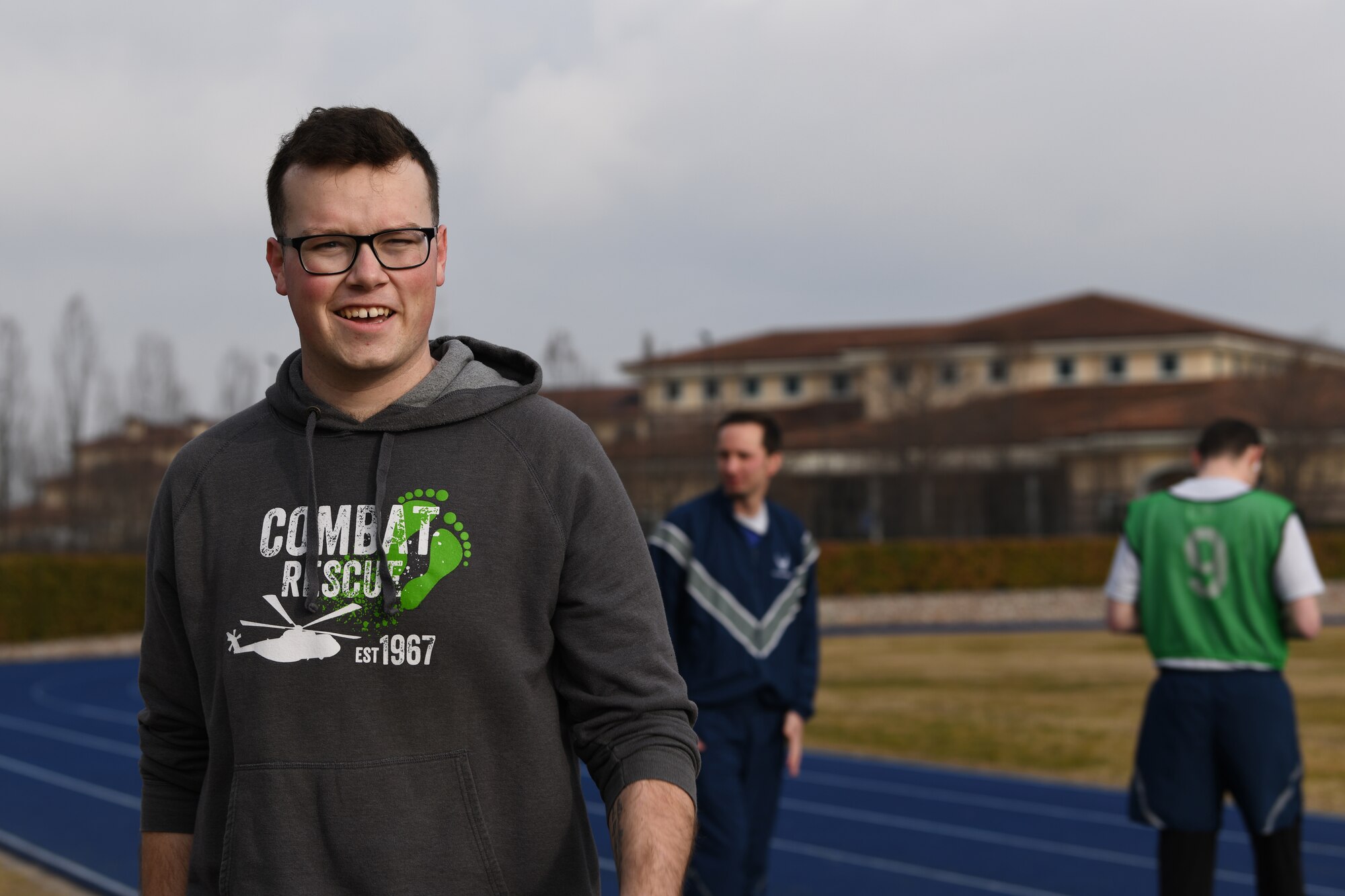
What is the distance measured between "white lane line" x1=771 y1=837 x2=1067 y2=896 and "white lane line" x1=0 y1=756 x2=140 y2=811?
16.7 feet

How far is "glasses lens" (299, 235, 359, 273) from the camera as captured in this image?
2.26 meters

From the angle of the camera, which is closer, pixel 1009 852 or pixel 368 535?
pixel 368 535

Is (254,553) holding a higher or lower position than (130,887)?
higher

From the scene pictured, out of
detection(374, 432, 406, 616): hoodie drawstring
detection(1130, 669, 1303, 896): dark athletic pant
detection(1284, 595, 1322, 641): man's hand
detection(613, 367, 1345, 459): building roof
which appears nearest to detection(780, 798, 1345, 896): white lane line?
detection(1130, 669, 1303, 896): dark athletic pant

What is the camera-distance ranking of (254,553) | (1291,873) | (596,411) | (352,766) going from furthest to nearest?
1. (596,411)
2. (1291,873)
3. (254,553)
4. (352,766)

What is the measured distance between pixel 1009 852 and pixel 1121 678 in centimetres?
1286

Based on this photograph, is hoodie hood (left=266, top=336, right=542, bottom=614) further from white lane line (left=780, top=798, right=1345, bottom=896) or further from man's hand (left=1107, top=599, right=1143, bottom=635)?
white lane line (left=780, top=798, right=1345, bottom=896)

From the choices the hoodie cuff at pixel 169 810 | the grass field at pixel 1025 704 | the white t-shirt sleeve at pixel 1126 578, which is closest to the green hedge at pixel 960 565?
the grass field at pixel 1025 704

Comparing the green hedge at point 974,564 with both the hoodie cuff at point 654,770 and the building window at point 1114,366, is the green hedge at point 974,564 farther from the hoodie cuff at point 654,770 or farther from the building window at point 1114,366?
the hoodie cuff at point 654,770

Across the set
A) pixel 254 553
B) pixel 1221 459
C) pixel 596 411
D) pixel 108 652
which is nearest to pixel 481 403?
pixel 254 553

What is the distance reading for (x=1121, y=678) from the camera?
837 inches

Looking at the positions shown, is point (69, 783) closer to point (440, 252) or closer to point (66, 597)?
point (440, 252)

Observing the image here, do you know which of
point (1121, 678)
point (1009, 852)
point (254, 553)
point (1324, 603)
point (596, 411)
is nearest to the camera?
point (254, 553)

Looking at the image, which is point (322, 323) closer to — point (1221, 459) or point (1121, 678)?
point (1221, 459)
